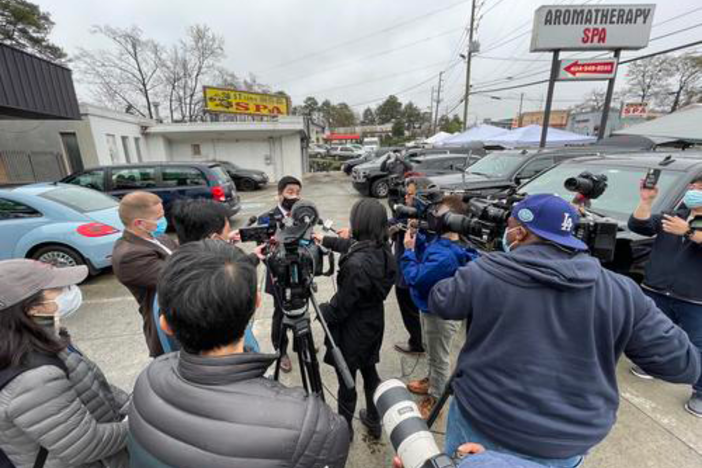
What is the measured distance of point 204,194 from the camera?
23.0ft

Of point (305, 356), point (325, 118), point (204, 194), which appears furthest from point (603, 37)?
point (325, 118)

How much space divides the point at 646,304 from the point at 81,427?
2006mm

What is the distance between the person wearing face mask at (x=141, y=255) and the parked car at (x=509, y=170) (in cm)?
496

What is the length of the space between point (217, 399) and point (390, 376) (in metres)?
2.34

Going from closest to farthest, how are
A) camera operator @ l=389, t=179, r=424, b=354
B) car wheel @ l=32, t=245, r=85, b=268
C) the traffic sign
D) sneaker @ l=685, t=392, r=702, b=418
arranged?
1. sneaker @ l=685, t=392, r=702, b=418
2. camera operator @ l=389, t=179, r=424, b=354
3. car wheel @ l=32, t=245, r=85, b=268
4. the traffic sign

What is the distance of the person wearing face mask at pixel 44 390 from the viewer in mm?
972

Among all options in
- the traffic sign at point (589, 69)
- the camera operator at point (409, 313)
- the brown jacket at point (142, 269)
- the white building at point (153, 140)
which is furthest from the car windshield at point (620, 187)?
the white building at point (153, 140)

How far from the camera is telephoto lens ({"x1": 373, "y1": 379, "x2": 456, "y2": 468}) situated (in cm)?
68

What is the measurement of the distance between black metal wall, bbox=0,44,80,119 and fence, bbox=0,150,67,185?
3170 millimetres

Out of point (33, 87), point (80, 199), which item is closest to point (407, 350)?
point (80, 199)

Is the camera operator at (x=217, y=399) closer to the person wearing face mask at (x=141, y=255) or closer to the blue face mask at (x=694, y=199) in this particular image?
the person wearing face mask at (x=141, y=255)

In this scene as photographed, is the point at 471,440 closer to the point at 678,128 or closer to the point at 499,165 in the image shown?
the point at 499,165

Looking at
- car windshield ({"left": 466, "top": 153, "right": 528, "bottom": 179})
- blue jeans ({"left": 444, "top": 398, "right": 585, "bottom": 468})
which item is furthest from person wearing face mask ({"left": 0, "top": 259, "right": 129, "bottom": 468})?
car windshield ({"left": 466, "top": 153, "right": 528, "bottom": 179})

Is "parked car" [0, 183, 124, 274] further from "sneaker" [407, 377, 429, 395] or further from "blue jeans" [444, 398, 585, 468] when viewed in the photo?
"blue jeans" [444, 398, 585, 468]
